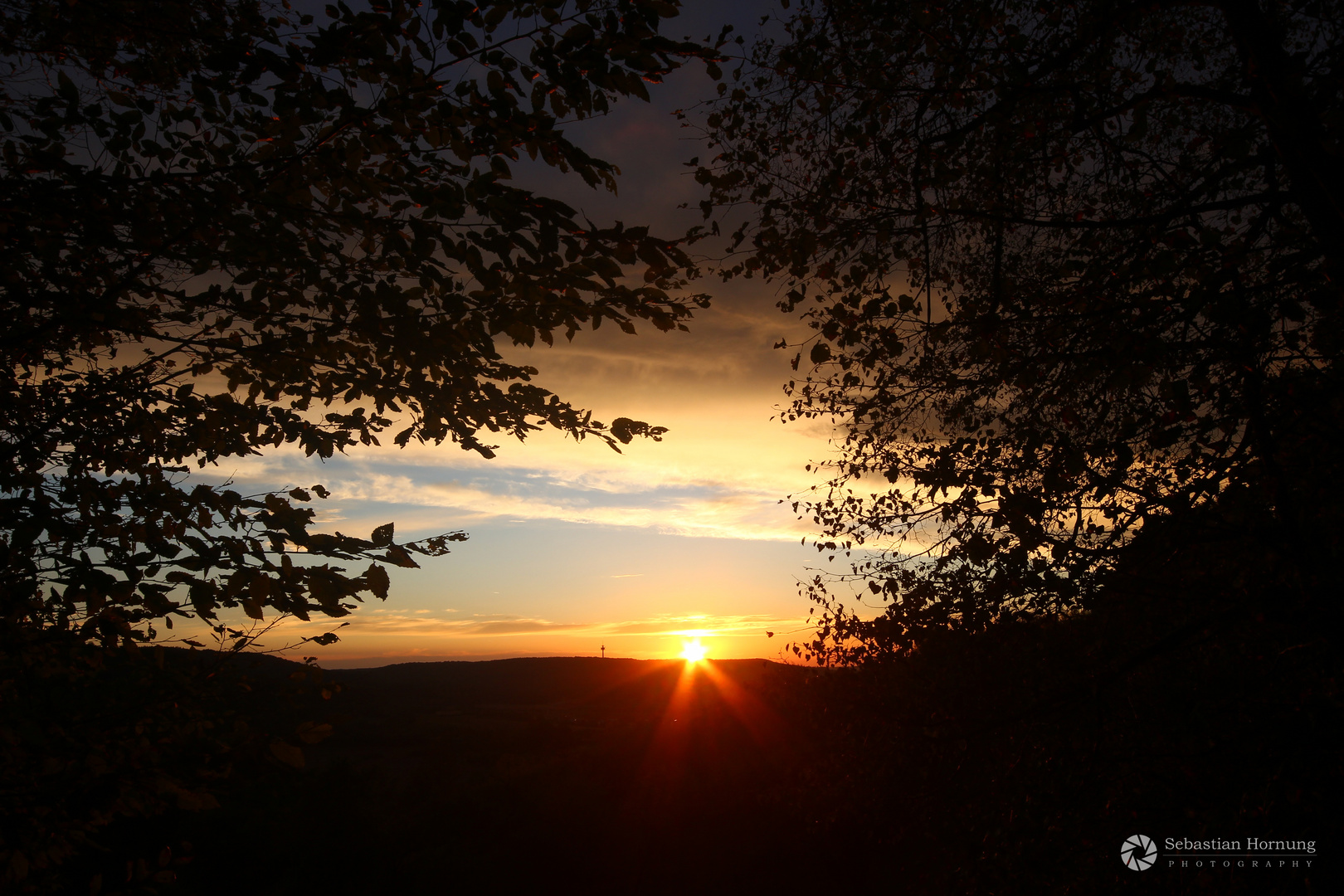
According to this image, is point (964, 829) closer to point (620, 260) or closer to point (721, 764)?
point (620, 260)

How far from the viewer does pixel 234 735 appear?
400cm

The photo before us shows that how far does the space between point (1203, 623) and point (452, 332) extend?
5.49 metres

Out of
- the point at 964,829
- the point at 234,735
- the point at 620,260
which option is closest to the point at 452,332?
the point at 620,260

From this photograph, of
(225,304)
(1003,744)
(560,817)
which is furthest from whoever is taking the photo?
(560,817)

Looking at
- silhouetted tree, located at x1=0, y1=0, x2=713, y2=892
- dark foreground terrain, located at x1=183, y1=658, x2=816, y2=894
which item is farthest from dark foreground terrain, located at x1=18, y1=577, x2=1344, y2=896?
dark foreground terrain, located at x1=183, y1=658, x2=816, y2=894

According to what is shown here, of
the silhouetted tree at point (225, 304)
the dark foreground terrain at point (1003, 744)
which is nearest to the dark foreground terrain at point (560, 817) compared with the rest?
the dark foreground terrain at point (1003, 744)

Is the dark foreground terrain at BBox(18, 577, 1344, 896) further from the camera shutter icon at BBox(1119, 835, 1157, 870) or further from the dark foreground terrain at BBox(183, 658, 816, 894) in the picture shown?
the dark foreground terrain at BBox(183, 658, 816, 894)

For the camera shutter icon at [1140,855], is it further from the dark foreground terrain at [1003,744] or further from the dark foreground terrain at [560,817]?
the dark foreground terrain at [560,817]

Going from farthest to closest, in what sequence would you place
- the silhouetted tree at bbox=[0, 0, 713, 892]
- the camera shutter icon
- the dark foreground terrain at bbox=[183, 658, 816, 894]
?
the dark foreground terrain at bbox=[183, 658, 816, 894], the camera shutter icon, the silhouetted tree at bbox=[0, 0, 713, 892]

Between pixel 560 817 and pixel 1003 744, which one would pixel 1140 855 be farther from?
pixel 560 817

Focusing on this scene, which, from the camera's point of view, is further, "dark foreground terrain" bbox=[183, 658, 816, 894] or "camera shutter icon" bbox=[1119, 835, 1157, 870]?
"dark foreground terrain" bbox=[183, 658, 816, 894]

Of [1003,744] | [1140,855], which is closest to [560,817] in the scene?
[1003,744]

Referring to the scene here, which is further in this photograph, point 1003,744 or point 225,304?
point 1003,744

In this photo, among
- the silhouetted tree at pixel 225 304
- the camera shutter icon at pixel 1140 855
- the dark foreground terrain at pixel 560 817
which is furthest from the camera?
the dark foreground terrain at pixel 560 817
